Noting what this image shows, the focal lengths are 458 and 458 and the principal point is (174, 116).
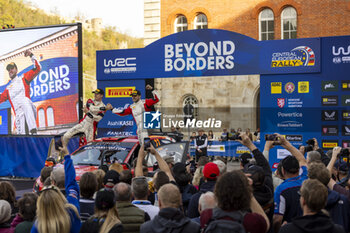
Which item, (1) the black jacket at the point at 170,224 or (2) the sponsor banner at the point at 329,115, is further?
(2) the sponsor banner at the point at 329,115

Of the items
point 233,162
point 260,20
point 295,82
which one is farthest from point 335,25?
point 295,82

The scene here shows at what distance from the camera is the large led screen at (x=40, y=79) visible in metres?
17.2

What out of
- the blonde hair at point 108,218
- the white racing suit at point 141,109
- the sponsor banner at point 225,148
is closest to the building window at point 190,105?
the sponsor banner at point 225,148

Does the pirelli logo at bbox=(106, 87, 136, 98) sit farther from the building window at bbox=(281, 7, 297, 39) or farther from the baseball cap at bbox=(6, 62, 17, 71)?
the building window at bbox=(281, 7, 297, 39)

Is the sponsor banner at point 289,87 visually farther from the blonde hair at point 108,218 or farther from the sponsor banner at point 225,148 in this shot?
the blonde hair at point 108,218

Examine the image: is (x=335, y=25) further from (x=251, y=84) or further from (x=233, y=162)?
(x=233, y=162)

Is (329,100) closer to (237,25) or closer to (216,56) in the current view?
(216,56)

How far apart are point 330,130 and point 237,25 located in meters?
17.6

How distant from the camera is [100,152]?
1165cm

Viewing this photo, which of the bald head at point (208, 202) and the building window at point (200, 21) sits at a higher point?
the building window at point (200, 21)

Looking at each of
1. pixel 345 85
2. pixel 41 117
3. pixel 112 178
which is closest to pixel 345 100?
pixel 345 85

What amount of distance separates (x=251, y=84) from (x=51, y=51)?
14764 millimetres

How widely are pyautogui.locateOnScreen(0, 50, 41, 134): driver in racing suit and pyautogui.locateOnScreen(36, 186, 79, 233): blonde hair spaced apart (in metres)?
14.1

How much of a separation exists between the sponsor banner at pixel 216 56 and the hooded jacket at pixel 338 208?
29.0ft
